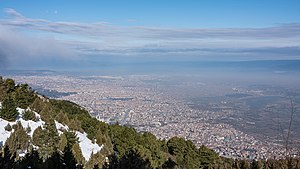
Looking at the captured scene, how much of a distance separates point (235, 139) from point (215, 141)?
1947 millimetres

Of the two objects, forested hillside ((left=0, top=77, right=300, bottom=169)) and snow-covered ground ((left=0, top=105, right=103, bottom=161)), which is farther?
snow-covered ground ((left=0, top=105, right=103, bottom=161))

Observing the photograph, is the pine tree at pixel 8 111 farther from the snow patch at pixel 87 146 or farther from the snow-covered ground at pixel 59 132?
the snow patch at pixel 87 146

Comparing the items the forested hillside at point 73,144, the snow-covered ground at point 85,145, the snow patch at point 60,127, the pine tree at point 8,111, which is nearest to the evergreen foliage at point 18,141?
the forested hillside at point 73,144

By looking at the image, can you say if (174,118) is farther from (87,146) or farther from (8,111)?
(8,111)

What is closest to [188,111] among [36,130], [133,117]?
[133,117]

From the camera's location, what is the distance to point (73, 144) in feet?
46.6

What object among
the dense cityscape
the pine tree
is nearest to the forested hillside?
the pine tree

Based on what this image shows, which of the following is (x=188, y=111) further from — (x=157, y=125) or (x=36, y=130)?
(x=36, y=130)

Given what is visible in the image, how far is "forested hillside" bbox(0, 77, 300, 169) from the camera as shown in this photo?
957cm

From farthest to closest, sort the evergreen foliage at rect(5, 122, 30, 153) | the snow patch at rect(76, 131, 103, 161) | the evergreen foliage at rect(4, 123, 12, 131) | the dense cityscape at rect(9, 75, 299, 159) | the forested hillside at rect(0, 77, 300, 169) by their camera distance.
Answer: the dense cityscape at rect(9, 75, 299, 159) < the snow patch at rect(76, 131, 103, 161) < the evergreen foliage at rect(4, 123, 12, 131) < the evergreen foliage at rect(5, 122, 30, 153) < the forested hillside at rect(0, 77, 300, 169)

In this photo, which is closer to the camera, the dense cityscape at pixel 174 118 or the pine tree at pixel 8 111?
the pine tree at pixel 8 111

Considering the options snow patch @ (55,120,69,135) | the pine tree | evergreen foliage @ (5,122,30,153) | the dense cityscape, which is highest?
the pine tree

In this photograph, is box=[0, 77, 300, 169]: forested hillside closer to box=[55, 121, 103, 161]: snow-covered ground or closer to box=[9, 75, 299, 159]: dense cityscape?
box=[55, 121, 103, 161]: snow-covered ground

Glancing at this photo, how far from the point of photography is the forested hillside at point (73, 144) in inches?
377
